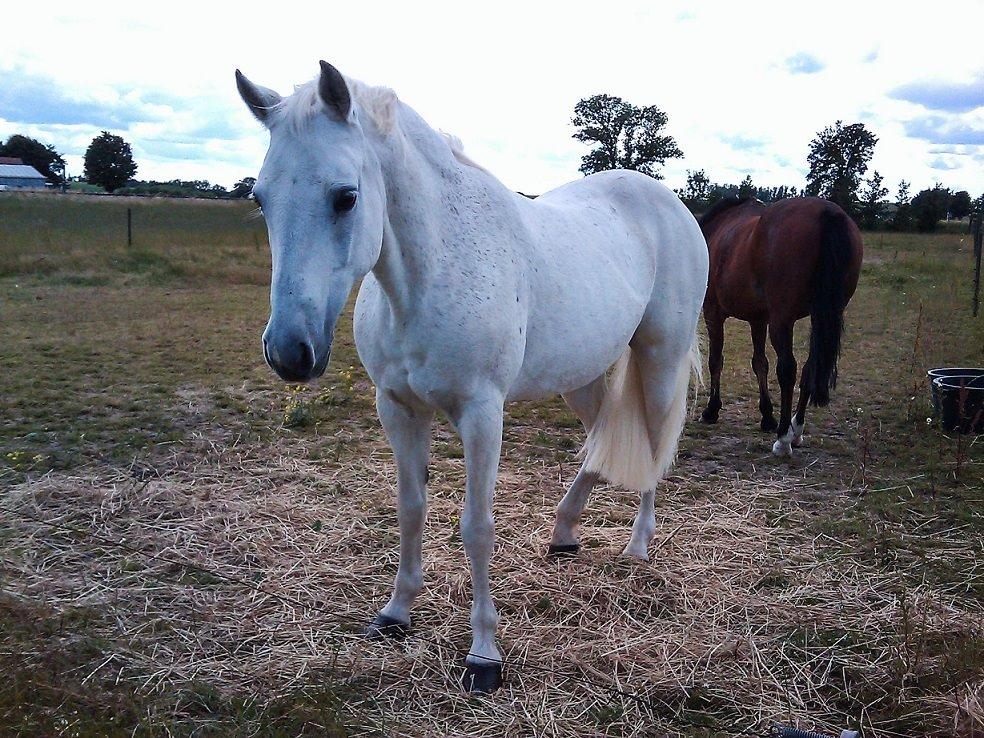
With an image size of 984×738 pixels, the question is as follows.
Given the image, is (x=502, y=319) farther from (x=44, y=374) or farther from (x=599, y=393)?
(x=44, y=374)

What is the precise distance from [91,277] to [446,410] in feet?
37.2

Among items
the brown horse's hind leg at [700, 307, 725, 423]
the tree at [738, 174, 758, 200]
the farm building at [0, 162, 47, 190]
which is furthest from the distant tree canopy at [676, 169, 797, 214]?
the farm building at [0, 162, 47, 190]

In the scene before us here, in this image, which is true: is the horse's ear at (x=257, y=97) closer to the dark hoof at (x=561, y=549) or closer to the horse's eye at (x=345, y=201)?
the horse's eye at (x=345, y=201)

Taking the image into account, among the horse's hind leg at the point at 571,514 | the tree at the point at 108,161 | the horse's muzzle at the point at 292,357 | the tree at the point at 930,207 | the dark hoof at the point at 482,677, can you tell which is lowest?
the dark hoof at the point at 482,677

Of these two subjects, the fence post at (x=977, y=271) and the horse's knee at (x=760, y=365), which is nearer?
the horse's knee at (x=760, y=365)

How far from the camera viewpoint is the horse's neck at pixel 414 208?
7.32ft

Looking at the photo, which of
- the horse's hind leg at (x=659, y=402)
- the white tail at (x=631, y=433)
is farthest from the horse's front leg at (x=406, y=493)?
the horse's hind leg at (x=659, y=402)

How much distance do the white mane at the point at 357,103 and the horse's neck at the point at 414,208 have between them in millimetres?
65

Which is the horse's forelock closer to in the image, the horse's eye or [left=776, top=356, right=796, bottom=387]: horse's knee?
the horse's eye

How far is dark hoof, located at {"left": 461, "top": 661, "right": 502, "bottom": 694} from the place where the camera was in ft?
8.09

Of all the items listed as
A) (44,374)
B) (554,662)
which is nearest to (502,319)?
(554,662)

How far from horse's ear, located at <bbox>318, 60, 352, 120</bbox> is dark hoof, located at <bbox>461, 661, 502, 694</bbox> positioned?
1.87 meters

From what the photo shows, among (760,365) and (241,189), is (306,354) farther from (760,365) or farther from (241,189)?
(760,365)

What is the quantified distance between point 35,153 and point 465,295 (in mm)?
67797
